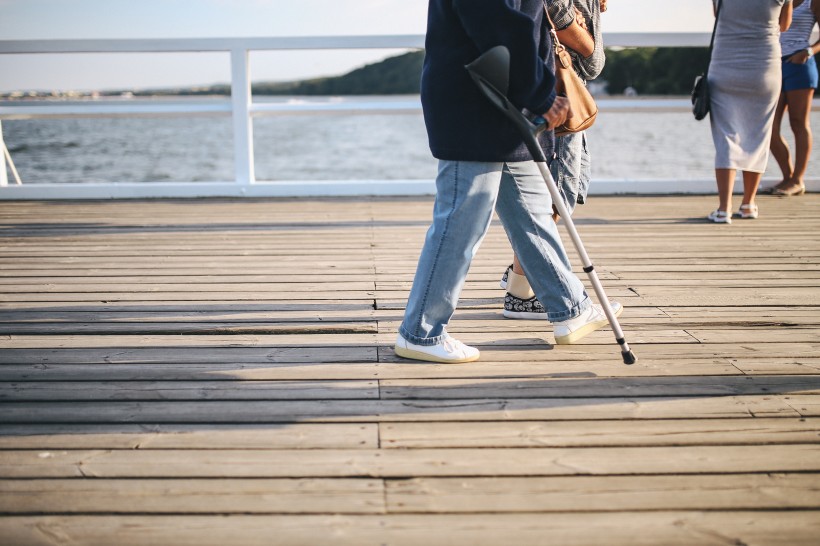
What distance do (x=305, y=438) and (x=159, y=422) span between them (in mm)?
A: 426

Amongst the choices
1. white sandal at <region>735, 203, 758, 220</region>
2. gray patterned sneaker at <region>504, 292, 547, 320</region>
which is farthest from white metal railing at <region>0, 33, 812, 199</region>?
gray patterned sneaker at <region>504, 292, 547, 320</region>

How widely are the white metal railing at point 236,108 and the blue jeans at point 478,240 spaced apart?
3.59 meters

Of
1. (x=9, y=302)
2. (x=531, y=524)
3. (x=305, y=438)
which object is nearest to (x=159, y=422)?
(x=305, y=438)

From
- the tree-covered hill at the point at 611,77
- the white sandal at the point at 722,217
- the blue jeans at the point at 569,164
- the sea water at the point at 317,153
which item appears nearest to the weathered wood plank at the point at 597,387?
the blue jeans at the point at 569,164

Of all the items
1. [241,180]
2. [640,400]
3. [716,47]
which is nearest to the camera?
[640,400]

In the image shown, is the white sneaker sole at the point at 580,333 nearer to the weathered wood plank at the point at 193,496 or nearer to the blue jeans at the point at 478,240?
the blue jeans at the point at 478,240

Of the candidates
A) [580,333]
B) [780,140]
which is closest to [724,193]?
[780,140]

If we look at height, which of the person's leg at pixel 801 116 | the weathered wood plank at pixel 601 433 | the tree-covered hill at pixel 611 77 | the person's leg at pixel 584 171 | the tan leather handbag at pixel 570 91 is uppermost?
the tan leather handbag at pixel 570 91

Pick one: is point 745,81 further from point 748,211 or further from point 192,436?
point 192,436

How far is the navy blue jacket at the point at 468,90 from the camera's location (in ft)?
7.44

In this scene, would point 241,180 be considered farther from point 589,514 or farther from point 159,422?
point 589,514

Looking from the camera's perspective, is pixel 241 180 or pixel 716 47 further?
pixel 241 180

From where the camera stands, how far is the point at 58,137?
3944 cm

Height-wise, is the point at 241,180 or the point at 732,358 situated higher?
the point at 732,358
